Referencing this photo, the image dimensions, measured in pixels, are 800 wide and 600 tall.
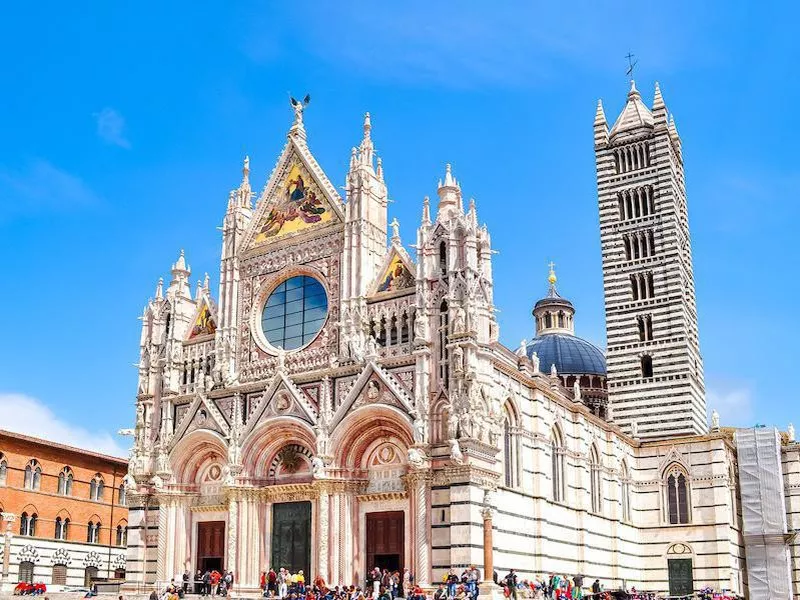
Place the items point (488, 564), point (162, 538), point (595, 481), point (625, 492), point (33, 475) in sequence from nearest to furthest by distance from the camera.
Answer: point (488, 564), point (162, 538), point (595, 481), point (625, 492), point (33, 475)

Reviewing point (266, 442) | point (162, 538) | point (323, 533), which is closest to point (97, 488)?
point (162, 538)

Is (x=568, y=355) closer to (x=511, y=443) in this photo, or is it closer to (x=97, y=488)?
(x=511, y=443)

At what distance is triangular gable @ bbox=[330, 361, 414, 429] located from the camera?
3241 cm

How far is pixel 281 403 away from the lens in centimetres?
3538

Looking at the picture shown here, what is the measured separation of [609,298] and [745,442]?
1000cm

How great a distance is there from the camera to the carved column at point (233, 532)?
3466 cm

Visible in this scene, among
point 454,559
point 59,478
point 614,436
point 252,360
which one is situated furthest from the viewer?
point 59,478

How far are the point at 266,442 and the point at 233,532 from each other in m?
3.47

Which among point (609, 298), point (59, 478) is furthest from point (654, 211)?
point (59, 478)

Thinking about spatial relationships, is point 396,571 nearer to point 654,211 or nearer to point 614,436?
point 614,436

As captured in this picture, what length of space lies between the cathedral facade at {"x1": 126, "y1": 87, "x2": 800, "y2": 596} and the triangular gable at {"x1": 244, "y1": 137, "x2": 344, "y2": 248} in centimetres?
9

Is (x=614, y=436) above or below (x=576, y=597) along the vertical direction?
above

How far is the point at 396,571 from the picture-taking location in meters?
32.1

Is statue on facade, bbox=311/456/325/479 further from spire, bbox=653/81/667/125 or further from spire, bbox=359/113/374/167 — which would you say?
spire, bbox=653/81/667/125
